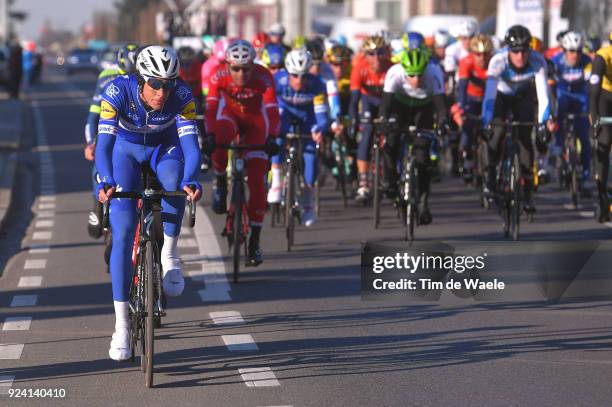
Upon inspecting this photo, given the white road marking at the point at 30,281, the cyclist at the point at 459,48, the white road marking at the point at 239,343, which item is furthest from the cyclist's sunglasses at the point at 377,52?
the white road marking at the point at 239,343

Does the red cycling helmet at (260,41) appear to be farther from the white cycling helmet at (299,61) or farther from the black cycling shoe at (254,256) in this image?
the black cycling shoe at (254,256)

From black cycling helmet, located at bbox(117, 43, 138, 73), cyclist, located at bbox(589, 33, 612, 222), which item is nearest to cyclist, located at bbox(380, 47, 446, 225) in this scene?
cyclist, located at bbox(589, 33, 612, 222)

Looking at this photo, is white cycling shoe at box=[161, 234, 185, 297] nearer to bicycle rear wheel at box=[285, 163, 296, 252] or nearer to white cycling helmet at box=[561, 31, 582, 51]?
bicycle rear wheel at box=[285, 163, 296, 252]

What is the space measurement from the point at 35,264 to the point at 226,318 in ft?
12.3

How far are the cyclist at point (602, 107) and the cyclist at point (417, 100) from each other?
1488 millimetres

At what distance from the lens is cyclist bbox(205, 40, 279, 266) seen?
13375mm

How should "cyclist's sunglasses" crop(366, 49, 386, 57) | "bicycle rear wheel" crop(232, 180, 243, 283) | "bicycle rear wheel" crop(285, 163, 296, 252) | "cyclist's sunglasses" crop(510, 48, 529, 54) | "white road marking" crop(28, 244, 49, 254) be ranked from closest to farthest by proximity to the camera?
1. "bicycle rear wheel" crop(232, 180, 243, 283)
2. "bicycle rear wheel" crop(285, 163, 296, 252)
3. "white road marking" crop(28, 244, 49, 254)
4. "cyclist's sunglasses" crop(510, 48, 529, 54)
5. "cyclist's sunglasses" crop(366, 49, 386, 57)

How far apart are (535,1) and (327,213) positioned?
11585mm

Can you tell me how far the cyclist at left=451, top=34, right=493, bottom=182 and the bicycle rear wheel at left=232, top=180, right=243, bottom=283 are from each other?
6683mm

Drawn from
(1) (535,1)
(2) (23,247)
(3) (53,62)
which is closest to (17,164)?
(1) (535,1)

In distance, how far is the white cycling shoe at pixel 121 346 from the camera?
8.93m

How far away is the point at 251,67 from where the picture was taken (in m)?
13.4

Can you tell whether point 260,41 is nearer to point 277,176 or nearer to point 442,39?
point 442,39

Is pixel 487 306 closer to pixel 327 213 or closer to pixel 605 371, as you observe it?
pixel 605 371
